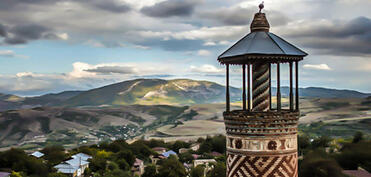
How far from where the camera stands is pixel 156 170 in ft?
234

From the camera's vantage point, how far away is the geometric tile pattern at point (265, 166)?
9938 mm

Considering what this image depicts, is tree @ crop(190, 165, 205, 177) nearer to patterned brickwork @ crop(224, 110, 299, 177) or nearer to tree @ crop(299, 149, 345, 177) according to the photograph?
tree @ crop(299, 149, 345, 177)

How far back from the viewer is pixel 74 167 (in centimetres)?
6619

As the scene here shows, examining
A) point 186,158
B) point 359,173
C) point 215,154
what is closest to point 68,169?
point 186,158

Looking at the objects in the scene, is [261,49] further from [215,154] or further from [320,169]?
[215,154]

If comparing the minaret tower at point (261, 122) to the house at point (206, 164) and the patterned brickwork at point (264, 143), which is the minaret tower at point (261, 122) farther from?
the house at point (206, 164)

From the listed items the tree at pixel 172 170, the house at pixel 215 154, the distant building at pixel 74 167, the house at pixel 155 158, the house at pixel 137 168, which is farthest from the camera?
the house at pixel 215 154

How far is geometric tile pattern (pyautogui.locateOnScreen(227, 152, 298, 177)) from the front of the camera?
32.6ft

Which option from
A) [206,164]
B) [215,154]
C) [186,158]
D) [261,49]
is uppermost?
[261,49]

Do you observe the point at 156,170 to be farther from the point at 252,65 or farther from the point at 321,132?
the point at 321,132

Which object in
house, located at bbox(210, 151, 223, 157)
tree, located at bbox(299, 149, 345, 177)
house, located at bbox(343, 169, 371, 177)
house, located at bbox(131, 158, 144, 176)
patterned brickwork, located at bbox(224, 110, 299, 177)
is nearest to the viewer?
patterned brickwork, located at bbox(224, 110, 299, 177)

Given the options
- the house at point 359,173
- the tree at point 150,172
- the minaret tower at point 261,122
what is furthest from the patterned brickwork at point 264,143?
the tree at point 150,172

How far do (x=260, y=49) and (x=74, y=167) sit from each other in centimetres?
6114

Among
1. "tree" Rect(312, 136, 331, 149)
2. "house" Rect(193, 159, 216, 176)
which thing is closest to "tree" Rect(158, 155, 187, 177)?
"house" Rect(193, 159, 216, 176)
